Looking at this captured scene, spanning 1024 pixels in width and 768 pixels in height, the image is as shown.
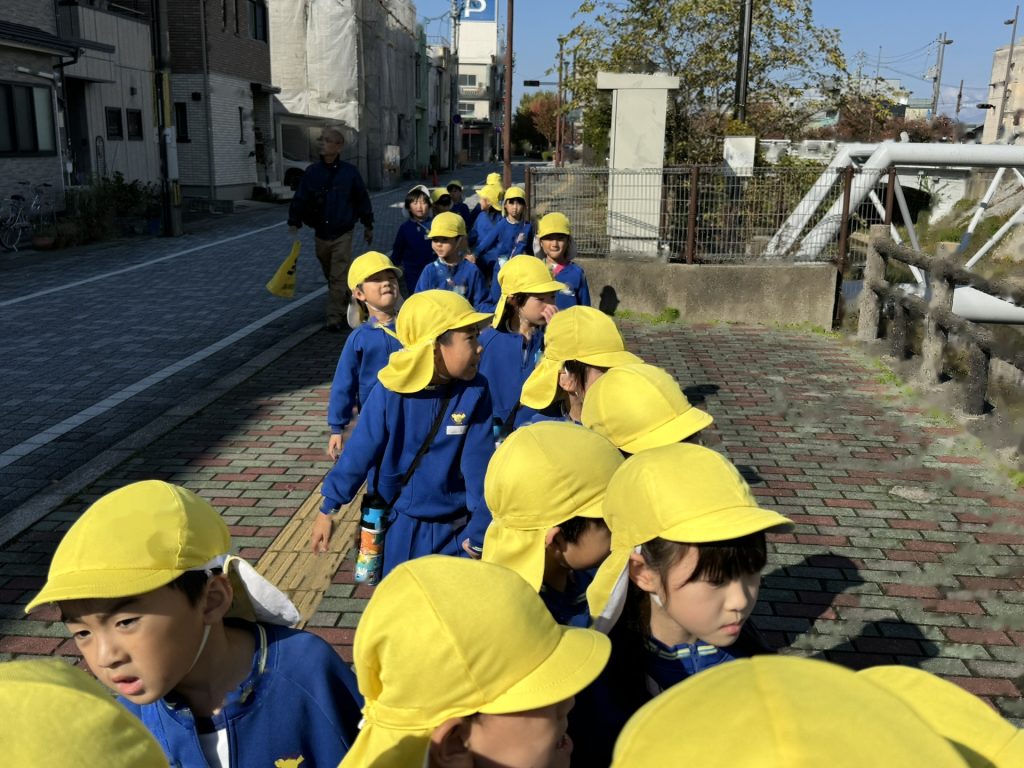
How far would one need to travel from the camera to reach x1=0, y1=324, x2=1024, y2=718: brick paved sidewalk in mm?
4438

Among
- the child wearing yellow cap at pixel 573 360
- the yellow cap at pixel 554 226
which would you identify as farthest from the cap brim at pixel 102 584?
the yellow cap at pixel 554 226

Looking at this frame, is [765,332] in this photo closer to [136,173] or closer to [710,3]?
[710,3]

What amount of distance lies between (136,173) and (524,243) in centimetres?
2083

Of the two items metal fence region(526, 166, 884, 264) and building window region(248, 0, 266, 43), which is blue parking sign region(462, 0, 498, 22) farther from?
metal fence region(526, 166, 884, 264)

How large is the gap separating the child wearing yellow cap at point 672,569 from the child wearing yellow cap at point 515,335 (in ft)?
7.54

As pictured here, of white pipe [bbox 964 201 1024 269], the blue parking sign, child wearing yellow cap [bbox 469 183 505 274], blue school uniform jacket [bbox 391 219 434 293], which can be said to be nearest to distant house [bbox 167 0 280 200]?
child wearing yellow cap [bbox 469 183 505 274]

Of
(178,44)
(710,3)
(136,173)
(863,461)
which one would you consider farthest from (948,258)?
(178,44)

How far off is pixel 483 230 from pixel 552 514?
28.7ft

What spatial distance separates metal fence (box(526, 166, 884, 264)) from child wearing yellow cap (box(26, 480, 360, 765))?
34.7ft

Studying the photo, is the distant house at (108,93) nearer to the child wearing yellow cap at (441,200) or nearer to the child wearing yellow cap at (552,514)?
the child wearing yellow cap at (441,200)

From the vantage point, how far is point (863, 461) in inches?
272

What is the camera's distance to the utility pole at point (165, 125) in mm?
20891

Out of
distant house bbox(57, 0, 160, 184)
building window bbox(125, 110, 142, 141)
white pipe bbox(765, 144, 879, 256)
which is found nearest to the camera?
white pipe bbox(765, 144, 879, 256)

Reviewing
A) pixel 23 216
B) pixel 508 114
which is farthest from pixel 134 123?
pixel 508 114
